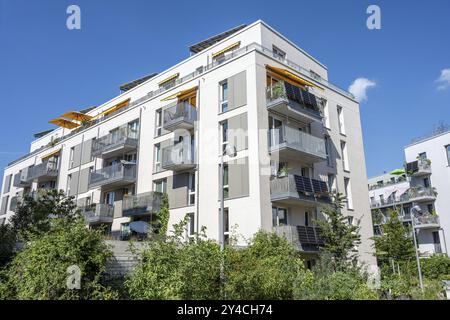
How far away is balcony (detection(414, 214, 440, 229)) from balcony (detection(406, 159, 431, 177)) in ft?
14.4

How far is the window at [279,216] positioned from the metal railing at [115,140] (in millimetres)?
12611

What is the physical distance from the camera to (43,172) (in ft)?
117

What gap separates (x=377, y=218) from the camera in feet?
119

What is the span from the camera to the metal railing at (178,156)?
2289cm

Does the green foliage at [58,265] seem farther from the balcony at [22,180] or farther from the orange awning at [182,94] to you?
the balcony at [22,180]

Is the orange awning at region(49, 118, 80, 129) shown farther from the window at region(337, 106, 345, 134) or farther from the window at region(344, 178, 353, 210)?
the window at region(344, 178, 353, 210)

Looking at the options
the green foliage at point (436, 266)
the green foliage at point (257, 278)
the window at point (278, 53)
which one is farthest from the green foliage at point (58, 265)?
the green foliage at point (436, 266)

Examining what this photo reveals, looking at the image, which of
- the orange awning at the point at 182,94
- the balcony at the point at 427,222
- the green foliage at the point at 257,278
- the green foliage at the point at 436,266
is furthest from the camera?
the balcony at the point at 427,222

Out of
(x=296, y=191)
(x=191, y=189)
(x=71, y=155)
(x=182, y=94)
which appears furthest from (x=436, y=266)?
(x=71, y=155)

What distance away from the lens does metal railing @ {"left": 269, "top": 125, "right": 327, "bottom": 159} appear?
20188 mm

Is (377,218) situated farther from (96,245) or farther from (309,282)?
(96,245)
